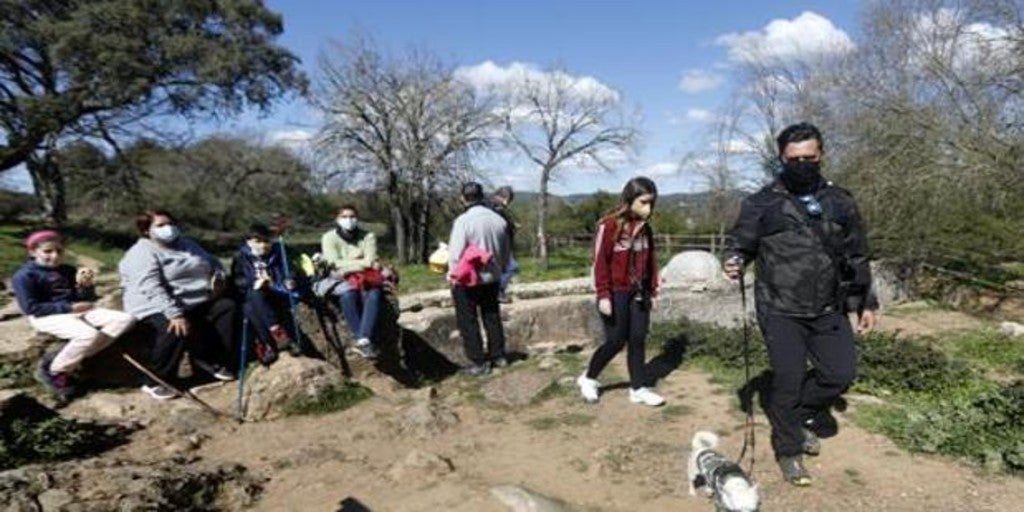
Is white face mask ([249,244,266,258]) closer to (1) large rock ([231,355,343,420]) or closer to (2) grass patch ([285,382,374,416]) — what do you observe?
(1) large rock ([231,355,343,420])

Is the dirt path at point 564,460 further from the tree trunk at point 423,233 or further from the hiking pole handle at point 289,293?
the tree trunk at point 423,233

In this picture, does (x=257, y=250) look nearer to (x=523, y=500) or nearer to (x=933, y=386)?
(x=523, y=500)

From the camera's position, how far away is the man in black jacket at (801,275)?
3.77 meters

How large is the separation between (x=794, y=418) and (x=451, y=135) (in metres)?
25.1

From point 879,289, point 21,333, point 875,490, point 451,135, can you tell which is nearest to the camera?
point 875,490

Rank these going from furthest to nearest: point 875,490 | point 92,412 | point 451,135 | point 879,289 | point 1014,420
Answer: point 451,135, point 879,289, point 92,412, point 1014,420, point 875,490

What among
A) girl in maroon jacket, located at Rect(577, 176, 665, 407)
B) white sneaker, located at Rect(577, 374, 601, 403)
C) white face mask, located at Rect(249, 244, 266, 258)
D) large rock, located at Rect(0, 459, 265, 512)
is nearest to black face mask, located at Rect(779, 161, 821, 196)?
girl in maroon jacket, located at Rect(577, 176, 665, 407)

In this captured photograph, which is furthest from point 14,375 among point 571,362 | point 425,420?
point 571,362

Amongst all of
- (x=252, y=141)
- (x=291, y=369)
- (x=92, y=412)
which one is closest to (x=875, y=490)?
(x=291, y=369)

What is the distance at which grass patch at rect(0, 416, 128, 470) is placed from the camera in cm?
425

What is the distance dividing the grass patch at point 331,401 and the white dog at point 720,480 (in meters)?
3.43

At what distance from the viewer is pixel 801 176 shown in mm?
3777

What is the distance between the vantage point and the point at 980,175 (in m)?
11.9

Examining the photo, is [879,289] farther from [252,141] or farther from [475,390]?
[252,141]
